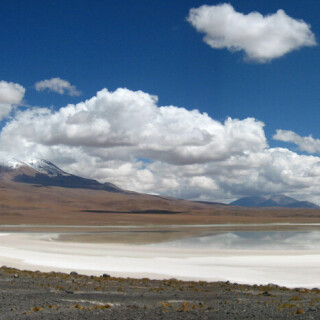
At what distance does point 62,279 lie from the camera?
2684 cm

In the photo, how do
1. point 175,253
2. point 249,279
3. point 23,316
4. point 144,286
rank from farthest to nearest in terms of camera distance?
point 175,253
point 249,279
point 144,286
point 23,316

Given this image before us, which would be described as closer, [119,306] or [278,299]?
[119,306]

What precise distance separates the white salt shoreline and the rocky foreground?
20.4 feet

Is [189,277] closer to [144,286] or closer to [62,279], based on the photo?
[144,286]

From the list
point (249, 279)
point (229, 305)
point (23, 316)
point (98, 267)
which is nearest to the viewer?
point (23, 316)

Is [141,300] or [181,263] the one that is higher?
[181,263]

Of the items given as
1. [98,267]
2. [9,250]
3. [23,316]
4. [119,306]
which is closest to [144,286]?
[119,306]

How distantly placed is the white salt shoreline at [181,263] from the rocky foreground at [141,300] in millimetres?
6209

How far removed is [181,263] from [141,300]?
2083 cm

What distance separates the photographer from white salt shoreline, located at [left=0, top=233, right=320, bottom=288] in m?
32.3

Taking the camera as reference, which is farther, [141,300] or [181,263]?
[181,263]

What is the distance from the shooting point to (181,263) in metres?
39.9

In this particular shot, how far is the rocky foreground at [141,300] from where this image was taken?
51.3ft

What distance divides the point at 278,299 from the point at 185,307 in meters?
5.28
